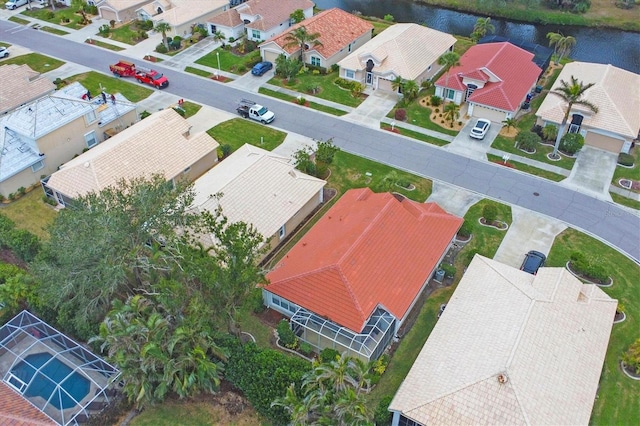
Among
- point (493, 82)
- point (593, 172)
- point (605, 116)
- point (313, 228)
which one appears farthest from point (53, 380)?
point (605, 116)

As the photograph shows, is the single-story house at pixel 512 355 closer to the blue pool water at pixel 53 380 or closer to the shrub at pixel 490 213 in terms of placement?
the shrub at pixel 490 213

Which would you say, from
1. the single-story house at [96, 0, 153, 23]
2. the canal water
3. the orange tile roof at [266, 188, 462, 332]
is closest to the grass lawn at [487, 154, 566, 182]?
the orange tile roof at [266, 188, 462, 332]

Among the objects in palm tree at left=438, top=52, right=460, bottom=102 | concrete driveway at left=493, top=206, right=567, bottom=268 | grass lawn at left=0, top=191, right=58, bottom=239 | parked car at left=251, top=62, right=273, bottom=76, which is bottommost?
grass lawn at left=0, top=191, right=58, bottom=239

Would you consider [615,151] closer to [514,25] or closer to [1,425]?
[514,25]

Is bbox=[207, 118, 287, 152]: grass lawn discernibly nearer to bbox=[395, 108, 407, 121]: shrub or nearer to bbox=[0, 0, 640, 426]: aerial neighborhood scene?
bbox=[0, 0, 640, 426]: aerial neighborhood scene

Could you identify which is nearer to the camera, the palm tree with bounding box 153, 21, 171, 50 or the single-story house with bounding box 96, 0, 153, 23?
the palm tree with bounding box 153, 21, 171, 50

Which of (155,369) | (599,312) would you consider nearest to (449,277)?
(599,312)

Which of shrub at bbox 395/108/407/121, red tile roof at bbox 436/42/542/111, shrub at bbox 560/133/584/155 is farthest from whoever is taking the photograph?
shrub at bbox 395/108/407/121

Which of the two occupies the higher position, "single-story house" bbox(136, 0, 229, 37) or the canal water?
"single-story house" bbox(136, 0, 229, 37)
